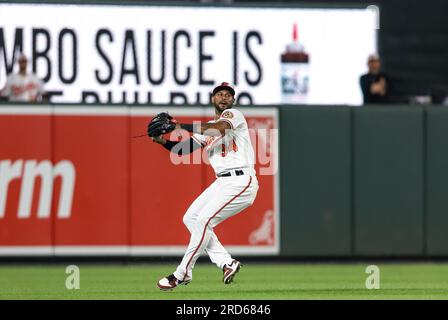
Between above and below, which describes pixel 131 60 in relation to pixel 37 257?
above

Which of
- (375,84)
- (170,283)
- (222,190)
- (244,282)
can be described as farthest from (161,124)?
(375,84)

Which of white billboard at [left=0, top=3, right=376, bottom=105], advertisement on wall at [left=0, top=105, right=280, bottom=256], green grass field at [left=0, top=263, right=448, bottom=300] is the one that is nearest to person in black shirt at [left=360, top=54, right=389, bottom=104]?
advertisement on wall at [left=0, top=105, right=280, bottom=256]

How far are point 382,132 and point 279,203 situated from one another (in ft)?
5.24

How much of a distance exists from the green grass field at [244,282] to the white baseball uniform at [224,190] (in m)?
0.49

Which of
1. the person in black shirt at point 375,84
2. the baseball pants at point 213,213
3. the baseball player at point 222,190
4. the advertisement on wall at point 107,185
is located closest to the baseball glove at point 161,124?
the baseball player at point 222,190

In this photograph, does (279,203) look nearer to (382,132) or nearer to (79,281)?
(382,132)

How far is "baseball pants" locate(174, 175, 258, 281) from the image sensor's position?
13.0m

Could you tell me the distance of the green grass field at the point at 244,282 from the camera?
12820mm

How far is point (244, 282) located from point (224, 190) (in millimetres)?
1708

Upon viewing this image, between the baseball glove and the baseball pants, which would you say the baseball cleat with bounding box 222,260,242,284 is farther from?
the baseball glove

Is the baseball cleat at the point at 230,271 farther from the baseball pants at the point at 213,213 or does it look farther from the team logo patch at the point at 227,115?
the team logo patch at the point at 227,115

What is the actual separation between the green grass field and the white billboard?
4159 millimetres

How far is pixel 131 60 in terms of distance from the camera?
2103cm
